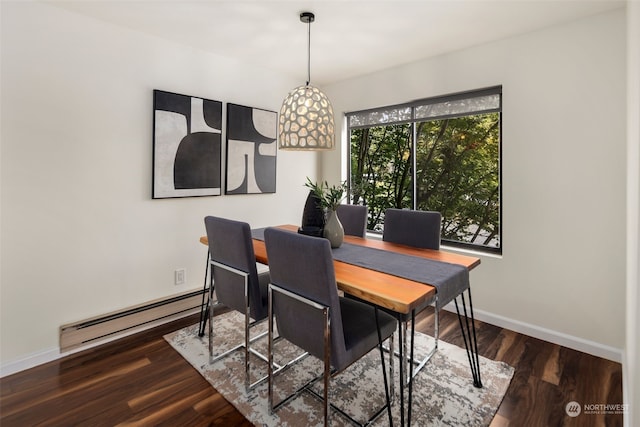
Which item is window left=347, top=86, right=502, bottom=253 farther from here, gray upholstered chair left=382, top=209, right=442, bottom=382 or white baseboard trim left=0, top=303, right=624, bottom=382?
gray upholstered chair left=382, top=209, right=442, bottom=382

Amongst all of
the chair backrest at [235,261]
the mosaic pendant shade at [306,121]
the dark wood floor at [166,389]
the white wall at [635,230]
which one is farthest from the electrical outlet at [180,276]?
the white wall at [635,230]

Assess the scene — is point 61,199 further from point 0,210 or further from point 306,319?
point 306,319

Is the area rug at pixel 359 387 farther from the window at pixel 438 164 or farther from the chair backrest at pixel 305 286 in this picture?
the window at pixel 438 164

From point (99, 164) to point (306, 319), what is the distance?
1969 millimetres

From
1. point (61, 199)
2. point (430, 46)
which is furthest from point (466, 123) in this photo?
point (61, 199)

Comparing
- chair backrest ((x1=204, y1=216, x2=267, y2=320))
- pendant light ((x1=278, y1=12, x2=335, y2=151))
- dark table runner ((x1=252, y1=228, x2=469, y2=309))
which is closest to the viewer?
dark table runner ((x1=252, y1=228, x2=469, y2=309))

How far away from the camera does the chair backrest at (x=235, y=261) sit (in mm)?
1871

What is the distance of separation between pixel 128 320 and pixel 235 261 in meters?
1.27

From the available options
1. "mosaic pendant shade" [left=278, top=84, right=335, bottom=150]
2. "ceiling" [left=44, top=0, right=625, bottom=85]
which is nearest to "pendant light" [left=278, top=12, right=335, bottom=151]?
"mosaic pendant shade" [left=278, top=84, right=335, bottom=150]

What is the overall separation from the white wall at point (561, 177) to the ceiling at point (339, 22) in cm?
20

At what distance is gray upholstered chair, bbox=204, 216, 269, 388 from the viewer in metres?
1.87

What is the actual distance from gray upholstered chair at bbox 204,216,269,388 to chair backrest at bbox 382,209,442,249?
3.45 ft

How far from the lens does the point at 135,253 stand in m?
2.63

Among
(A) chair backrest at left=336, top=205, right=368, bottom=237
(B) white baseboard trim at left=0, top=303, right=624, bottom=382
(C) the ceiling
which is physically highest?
(C) the ceiling
